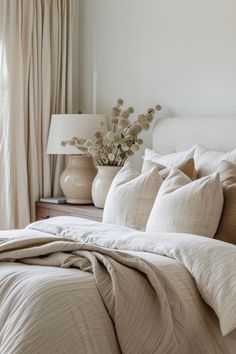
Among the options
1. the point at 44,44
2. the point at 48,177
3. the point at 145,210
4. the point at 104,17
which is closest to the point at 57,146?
the point at 48,177

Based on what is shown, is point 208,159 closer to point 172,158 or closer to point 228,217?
point 172,158

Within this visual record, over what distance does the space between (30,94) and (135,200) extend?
1856 millimetres

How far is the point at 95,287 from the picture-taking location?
183cm

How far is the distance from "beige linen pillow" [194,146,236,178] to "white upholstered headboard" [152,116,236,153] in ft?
0.70

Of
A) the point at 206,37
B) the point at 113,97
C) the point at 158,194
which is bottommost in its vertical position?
→ the point at 158,194

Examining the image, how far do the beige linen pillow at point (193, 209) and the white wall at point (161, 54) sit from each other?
1178mm

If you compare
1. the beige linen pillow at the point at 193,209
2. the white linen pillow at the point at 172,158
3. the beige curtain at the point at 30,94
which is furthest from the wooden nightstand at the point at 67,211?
the beige linen pillow at the point at 193,209

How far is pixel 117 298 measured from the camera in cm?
177

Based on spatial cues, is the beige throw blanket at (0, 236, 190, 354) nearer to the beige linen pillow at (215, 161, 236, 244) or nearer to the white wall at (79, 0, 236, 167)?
the beige linen pillow at (215, 161, 236, 244)

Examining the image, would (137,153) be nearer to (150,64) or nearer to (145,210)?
(150,64)

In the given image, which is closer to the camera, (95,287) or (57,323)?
(57,323)

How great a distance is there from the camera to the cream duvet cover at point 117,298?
1698mm

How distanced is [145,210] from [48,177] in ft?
6.00

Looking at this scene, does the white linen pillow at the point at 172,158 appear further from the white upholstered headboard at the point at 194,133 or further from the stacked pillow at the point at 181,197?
the white upholstered headboard at the point at 194,133
